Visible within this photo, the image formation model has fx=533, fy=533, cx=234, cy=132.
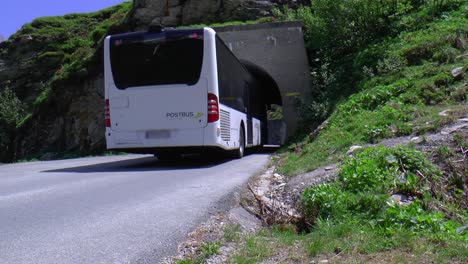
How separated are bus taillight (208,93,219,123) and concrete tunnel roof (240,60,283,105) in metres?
12.5

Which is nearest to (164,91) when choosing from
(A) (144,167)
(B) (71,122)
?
(A) (144,167)

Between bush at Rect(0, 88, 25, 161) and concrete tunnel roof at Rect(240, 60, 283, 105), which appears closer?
concrete tunnel roof at Rect(240, 60, 283, 105)

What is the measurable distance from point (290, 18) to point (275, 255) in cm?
2164

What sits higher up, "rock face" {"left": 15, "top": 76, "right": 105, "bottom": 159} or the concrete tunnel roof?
the concrete tunnel roof

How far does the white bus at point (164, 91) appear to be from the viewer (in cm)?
1227

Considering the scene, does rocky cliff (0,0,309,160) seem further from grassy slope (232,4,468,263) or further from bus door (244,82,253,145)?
grassy slope (232,4,468,263)

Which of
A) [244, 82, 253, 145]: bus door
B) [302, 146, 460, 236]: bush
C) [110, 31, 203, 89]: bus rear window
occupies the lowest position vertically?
[302, 146, 460, 236]: bush

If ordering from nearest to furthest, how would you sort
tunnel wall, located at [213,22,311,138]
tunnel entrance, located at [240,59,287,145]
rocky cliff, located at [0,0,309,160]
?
tunnel wall, located at [213,22,311,138] → tunnel entrance, located at [240,59,287,145] → rocky cliff, located at [0,0,309,160]

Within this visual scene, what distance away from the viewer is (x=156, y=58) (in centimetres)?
1248

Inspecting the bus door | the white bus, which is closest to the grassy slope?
the white bus

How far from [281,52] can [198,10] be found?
745cm

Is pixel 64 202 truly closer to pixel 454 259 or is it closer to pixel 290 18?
pixel 454 259

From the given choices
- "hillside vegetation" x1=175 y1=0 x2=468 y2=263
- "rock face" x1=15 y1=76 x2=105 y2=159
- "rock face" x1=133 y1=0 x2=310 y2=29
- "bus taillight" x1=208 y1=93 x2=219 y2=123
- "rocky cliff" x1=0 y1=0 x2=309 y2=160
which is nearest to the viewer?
"hillside vegetation" x1=175 y1=0 x2=468 y2=263

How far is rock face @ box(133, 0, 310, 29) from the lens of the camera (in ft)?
94.6
